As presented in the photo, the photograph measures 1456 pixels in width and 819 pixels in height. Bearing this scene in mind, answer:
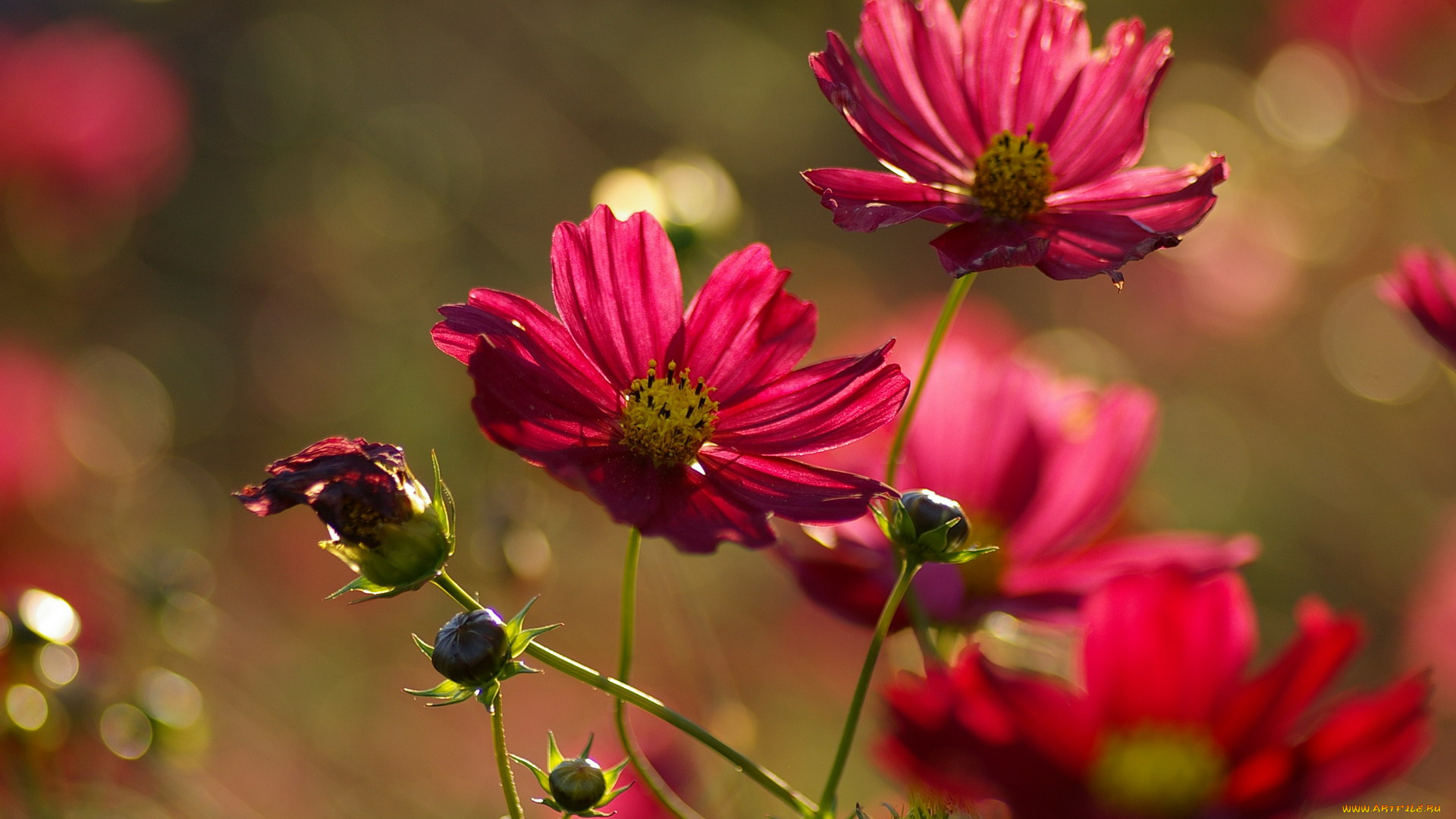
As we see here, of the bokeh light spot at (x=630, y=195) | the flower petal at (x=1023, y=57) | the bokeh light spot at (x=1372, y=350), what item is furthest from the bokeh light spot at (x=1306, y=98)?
the flower petal at (x=1023, y=57)

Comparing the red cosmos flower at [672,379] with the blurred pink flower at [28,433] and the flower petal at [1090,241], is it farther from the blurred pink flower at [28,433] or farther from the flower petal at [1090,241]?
the blurred pink flower at [28,433]

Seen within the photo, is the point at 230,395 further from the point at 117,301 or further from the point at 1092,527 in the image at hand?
the point at 1092,527

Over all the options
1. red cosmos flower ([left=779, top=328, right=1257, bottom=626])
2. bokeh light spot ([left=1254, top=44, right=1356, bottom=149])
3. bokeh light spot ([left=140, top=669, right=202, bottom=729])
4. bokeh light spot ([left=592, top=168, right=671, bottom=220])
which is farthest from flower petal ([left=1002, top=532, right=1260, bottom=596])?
bokeh light spot ([left=1254, top=44, right=1356, bottom=149])

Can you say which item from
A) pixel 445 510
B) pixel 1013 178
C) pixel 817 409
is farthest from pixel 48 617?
pixel 1013 178

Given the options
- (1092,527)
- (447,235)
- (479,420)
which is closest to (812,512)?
(479,420)

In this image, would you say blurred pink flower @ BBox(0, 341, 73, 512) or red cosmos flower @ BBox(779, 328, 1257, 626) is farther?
blurred pink flower @ BBox(0, 341, 73, 512)

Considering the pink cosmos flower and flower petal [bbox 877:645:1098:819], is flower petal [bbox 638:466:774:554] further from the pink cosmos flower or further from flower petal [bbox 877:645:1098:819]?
the pink cosmos flower
